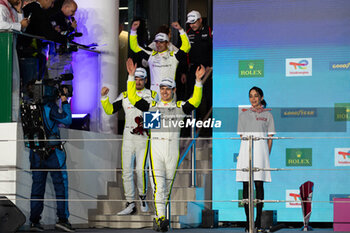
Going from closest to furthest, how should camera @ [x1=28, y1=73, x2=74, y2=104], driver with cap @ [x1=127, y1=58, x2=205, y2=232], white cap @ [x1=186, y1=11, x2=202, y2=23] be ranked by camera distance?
driver with cap @ [x1=127, y1=58, x2=205, y2=232] → camera @ [x1=28, y1=73, x2=74, y2=104] → white cap @ [x1=186, y1=11, x2=202, y2=23]

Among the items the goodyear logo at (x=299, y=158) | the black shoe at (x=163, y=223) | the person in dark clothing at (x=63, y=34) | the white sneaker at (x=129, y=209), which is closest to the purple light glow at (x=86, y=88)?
the person in dark clothing at (x=63, y=34)

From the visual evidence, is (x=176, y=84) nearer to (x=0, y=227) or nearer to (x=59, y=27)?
(x=59, y=27)

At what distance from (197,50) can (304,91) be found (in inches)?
40.9

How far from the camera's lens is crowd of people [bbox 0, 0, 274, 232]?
580 cm

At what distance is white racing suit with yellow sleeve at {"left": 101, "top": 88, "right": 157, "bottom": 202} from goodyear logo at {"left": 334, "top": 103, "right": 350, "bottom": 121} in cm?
161

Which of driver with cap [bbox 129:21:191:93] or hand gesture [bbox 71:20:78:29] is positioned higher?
hand gesture [bbox 71:20:78:29]

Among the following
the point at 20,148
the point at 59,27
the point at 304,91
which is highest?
the point at 59,27

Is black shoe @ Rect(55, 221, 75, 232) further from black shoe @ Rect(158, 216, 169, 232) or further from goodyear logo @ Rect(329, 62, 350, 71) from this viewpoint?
goodyear logo @ Rect(329, 62, 350, 71)

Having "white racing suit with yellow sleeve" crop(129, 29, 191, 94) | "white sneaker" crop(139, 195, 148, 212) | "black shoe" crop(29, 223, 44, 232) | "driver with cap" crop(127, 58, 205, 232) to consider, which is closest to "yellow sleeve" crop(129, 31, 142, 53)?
"white racing suit with yellow sleeve" crop(129, 29, 191, 94)

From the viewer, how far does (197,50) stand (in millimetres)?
6668

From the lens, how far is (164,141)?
5.90 m

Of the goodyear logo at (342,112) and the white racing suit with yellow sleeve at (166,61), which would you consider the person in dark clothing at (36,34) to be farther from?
the goodyear logo at (342,112)

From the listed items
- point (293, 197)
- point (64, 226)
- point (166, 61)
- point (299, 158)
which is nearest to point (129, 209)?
point (64, 226)

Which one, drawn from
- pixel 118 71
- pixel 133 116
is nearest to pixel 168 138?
pixel 133 116
